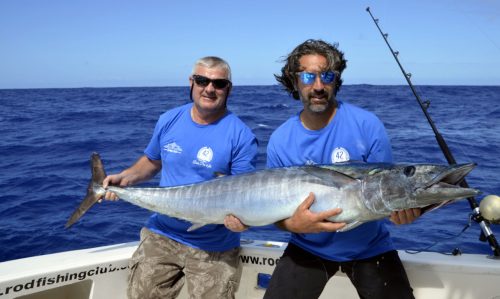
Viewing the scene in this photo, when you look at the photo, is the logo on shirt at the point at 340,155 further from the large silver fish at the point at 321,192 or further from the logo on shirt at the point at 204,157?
the logo on shirt at the point at 204,157

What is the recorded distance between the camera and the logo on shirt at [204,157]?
3037 millimetres

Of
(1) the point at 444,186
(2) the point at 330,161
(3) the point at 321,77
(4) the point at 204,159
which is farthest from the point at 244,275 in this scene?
(1) the point at 444,186

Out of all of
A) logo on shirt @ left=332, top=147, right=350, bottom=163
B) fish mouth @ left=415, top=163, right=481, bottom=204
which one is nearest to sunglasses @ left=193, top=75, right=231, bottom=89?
logo on shirt @ left=332, top=147, right=350, bottom=163

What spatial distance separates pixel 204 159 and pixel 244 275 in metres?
1.05

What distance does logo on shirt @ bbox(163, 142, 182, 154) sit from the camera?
313 cm

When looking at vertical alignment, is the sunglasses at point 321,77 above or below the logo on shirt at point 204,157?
above

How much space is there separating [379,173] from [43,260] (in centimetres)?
240

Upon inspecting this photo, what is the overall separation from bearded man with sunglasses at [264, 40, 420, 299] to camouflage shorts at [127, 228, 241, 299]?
1.53ft

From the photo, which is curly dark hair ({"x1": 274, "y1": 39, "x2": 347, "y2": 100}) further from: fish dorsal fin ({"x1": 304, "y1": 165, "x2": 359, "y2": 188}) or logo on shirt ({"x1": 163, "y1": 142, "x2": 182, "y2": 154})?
logo on shirt ({"x1": 163, "y1": 142, "x2": 182, "y2": 154})

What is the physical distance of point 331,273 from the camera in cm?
266

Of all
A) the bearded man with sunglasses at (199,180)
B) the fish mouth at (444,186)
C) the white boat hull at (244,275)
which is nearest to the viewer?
the fish mouth at (444,186)

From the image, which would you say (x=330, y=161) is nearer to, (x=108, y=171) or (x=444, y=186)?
(x=444, y=186)

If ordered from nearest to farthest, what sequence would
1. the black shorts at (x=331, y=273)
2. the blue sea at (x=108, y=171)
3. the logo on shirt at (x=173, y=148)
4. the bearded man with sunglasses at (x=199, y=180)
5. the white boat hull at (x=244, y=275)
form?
the black shorts at (x=331, y=273), the white boat hull at (x=244, y=275), the bearded man with sunglasses at (x=199, y=180), the logo on shirt at (x=173, y=148), the blue sea at (x=108, y=171)

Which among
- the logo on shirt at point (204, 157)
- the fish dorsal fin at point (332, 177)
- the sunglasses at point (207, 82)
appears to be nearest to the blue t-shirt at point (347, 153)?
the fish dorsal fin at point (332, 177)
